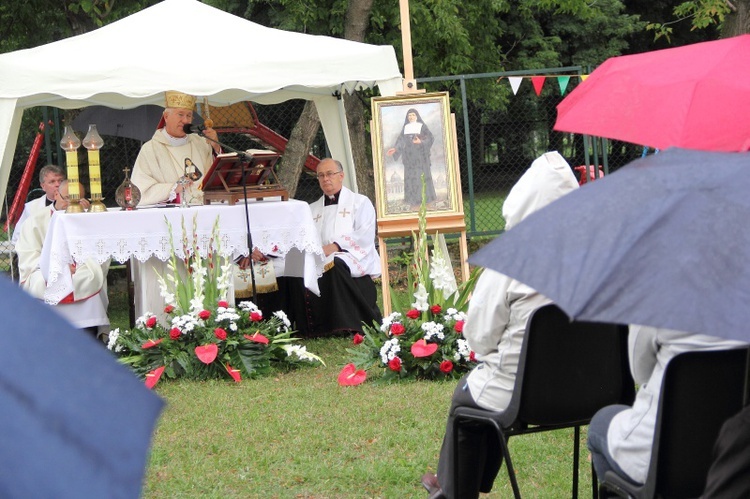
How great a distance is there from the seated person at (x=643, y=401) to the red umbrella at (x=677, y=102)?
1.44 m

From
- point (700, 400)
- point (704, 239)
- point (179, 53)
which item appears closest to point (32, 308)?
point (704, 239)

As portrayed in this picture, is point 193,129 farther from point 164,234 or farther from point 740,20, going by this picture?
point 740,20

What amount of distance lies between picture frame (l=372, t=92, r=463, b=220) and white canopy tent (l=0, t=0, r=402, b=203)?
1.50 ft

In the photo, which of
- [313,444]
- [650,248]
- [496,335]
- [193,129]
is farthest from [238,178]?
[650,248]

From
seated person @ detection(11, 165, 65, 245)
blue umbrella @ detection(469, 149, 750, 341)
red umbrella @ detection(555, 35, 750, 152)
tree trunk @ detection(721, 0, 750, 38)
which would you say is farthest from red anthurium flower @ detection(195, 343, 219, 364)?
tree trunk @ detection(721, 0, 750, 38)

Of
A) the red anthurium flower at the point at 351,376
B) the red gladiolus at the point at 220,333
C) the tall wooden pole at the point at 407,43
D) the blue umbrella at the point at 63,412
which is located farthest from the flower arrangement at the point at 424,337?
the blue umbrella at the point at 63,412

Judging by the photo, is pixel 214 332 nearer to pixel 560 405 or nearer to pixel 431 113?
pixel 431 113

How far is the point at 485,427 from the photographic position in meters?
4.12

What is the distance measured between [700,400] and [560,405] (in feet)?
3.06

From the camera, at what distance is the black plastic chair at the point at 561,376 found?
3703 millimetres

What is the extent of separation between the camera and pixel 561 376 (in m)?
3.78

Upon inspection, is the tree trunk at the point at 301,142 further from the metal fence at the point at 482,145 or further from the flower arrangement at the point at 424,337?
the flower arrangement at the point at 424,337

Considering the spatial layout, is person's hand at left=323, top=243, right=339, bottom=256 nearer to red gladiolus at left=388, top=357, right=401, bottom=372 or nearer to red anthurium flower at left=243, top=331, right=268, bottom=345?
red anthurium flower at left=243, top=331, right=268, bottom=345

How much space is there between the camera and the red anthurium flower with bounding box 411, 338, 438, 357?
7059 mm
